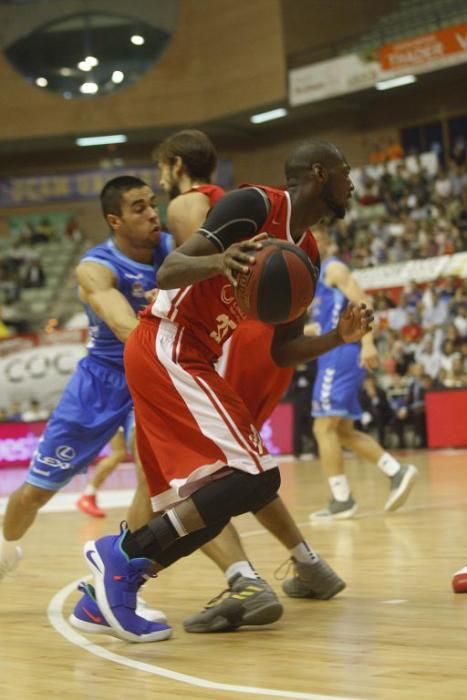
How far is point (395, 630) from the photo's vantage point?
3.64 meters

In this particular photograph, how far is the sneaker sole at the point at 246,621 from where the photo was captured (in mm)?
3875

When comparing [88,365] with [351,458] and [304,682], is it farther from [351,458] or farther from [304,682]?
[351,458]

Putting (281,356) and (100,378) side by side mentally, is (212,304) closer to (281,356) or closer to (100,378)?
(281,356)

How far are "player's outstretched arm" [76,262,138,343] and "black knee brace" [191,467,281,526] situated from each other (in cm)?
101

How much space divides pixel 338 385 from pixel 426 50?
1657cm

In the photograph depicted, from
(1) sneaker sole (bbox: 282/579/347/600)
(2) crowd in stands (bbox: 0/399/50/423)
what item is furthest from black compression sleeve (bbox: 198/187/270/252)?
(2) crowd in stands (bbox: 0/399/50/423)

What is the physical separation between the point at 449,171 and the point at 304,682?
70.7 feet

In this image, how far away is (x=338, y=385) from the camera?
8055 millimetres

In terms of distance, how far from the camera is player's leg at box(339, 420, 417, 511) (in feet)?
24.8

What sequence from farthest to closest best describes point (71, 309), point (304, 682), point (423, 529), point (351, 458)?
1. point (71, 309)
2. point (351, 458)
3. point (423, 529)
4. point (304, 682)

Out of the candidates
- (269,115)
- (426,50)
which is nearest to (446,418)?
(426,50)

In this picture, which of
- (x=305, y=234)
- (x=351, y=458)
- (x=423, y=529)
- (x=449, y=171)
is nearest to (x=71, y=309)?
(x=449, y=171)

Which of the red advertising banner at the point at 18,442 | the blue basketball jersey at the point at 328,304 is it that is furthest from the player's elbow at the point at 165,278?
the red advertising banner at the point at 18,442

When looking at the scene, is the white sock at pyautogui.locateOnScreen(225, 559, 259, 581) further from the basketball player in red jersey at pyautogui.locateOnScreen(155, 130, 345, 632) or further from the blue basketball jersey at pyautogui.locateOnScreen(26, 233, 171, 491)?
the blue basketball jersey at pyautogui.locateOnScreen(26, 233, 171, 491)
